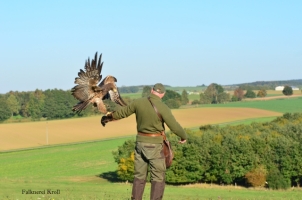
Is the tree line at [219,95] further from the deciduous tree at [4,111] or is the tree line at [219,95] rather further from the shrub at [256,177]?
the shrub at [256,177]

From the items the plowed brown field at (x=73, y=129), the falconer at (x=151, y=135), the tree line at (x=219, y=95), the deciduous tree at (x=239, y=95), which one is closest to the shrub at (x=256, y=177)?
the plowed brown field at (x=73, y=129)

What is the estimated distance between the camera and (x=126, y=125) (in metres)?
97.6

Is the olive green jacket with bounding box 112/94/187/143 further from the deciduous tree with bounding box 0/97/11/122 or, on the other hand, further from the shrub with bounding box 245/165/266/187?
the deciduous tree with bounding box 0/97/11/122

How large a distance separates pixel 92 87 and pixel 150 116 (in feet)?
4.02

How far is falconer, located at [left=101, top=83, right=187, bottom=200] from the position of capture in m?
10.6

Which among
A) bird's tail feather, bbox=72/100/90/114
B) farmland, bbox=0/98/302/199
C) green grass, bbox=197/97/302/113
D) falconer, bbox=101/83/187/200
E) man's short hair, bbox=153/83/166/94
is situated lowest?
farmland, bbox=0/98/302/199

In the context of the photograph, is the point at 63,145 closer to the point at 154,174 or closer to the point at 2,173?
the point at 2,173

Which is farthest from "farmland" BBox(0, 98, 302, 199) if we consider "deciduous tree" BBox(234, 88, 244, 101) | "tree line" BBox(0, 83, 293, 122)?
"deciduous tree" BBox(234, 88, 244, 101)

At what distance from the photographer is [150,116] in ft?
34.8

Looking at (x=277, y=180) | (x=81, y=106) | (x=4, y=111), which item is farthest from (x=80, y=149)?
(x=81, y=106)

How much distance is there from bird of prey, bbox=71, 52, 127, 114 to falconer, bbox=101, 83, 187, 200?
0.38m

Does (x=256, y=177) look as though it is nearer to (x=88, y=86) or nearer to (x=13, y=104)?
(x=88, y=86)

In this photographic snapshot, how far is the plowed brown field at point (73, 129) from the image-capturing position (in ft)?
279

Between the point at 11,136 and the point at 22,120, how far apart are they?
20.1 meters
